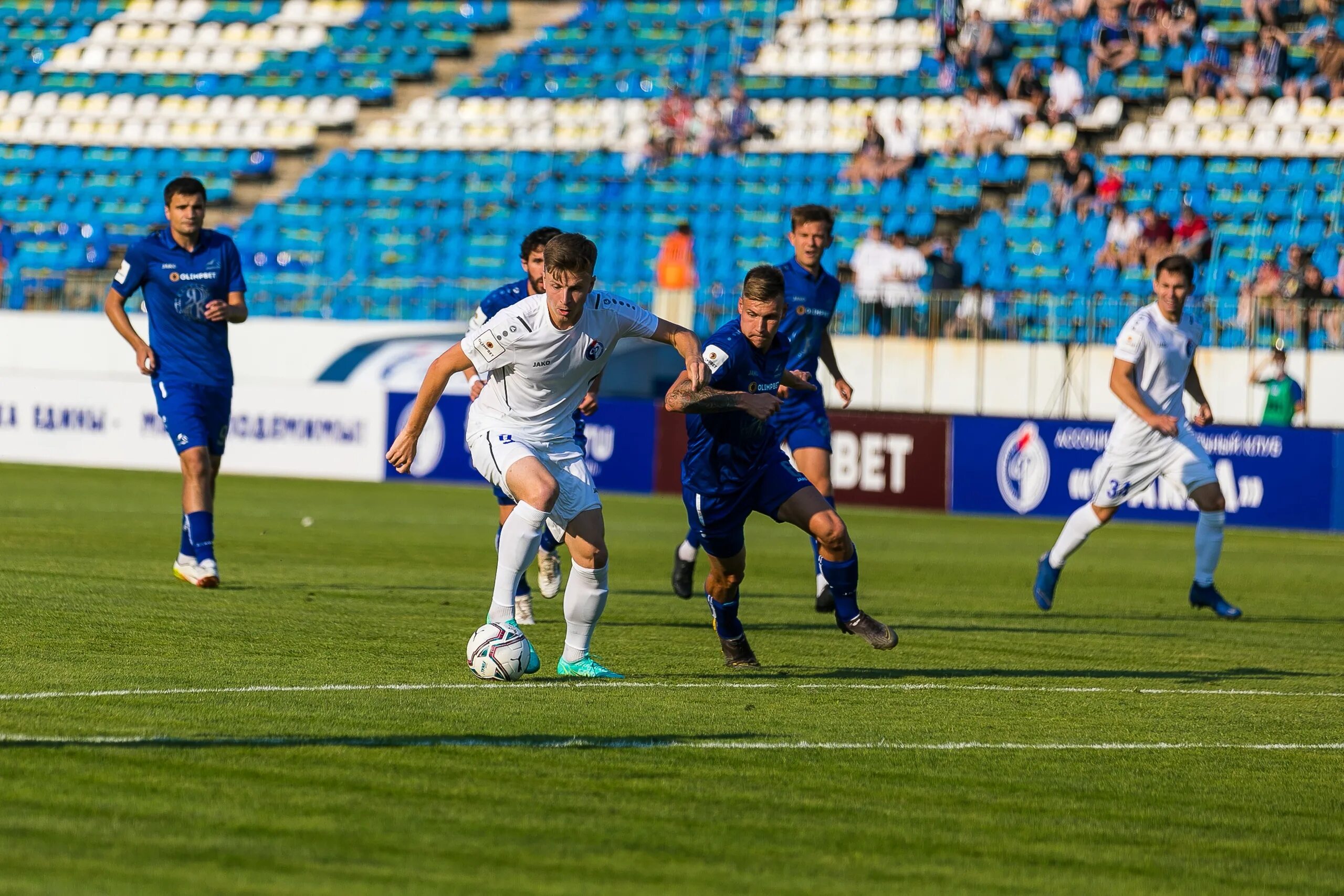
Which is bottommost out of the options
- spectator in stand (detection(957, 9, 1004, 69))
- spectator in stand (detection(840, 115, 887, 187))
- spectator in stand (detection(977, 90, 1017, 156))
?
spectator in stand (detection(840, 115, 887, 187))

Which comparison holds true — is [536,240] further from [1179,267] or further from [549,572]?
[1179,267]

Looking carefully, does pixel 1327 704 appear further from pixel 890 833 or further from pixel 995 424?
pixel 995 424

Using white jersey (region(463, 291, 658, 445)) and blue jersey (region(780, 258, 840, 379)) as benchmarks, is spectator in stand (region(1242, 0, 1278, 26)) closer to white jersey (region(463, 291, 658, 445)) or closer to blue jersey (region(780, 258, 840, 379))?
blue jersey (region(780, 258, 840, 379))

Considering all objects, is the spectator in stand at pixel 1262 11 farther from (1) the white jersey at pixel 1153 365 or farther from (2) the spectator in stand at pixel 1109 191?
(1) the white jersey at pixel 1153 365

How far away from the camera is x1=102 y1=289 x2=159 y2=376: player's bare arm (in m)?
11.8

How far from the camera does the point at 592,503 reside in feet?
28.3

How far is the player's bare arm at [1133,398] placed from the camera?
1269 cm

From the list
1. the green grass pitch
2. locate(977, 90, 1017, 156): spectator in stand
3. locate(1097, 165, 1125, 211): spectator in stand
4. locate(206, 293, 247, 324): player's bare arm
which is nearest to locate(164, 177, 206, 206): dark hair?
locate(206, 293, 247, 324): player's bare arm

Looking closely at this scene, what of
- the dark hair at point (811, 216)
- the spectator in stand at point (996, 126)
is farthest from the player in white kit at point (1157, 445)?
the spectator in stand at point (996, 126)

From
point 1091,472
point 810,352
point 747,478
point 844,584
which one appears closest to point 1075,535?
point 810,352

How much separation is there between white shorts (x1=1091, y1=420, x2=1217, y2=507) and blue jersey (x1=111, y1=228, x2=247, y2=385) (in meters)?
5.84

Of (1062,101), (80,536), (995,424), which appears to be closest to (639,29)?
(1062,101)

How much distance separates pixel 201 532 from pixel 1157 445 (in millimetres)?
6312

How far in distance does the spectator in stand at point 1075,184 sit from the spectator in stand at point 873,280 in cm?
305
